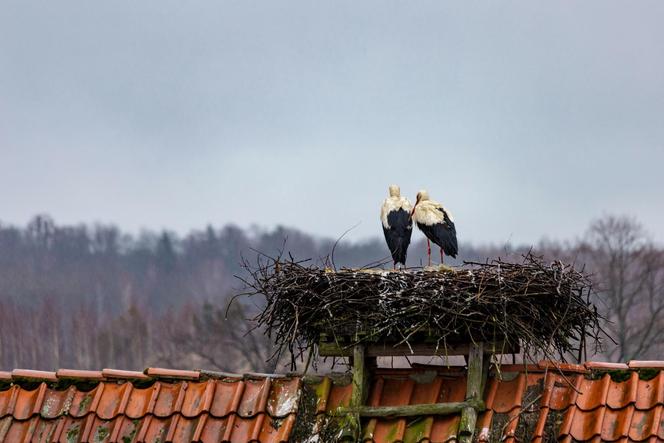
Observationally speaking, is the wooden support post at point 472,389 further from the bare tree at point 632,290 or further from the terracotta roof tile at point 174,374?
the bare tree at point 632,290

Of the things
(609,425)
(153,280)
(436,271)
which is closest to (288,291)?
(436,271)

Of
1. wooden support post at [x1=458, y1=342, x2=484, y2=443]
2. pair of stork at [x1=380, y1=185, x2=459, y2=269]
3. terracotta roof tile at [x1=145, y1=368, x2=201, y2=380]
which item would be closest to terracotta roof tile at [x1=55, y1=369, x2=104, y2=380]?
terracotta roof tile at [x1=145, y1=368, x2=201, y2=380]

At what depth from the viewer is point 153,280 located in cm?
8425

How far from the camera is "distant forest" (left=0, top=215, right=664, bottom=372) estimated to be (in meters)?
46.8

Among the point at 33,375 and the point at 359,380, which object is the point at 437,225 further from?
the point at 33,375

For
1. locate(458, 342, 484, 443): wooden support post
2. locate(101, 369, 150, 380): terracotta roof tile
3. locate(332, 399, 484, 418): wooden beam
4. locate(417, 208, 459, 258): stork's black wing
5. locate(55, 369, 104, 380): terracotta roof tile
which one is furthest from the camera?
locate(417, 208, 459, 258): stork's black wing

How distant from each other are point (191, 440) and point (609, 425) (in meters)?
2.77

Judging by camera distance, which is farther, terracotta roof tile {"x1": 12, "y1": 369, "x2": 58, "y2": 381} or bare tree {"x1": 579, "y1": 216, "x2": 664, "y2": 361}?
bare tree {"x1": 579, "y1": 216, "x2": 664, "y2": 361}

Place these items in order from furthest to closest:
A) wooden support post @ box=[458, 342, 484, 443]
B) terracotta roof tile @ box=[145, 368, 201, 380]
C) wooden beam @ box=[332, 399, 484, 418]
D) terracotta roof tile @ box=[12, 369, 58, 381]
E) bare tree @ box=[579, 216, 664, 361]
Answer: bare tree @ box=[579, 216, 664, 361]
terracotta roof tile @ box=[12, 369, 58, 381]
terracotta roof tile @ box=[145, 368, 201, 380]
wooden beam @ box=[332, 399, 484, 418]
wooden support post @ box=[458, 342, 484, 443]

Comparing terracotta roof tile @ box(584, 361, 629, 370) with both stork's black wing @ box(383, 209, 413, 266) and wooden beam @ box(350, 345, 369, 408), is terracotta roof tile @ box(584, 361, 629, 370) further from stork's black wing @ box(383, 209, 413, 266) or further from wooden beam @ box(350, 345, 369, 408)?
stork's black wing @ box(383, 209, 413, 266)

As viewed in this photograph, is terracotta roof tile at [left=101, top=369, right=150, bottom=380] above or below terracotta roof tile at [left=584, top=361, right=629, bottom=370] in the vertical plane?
below

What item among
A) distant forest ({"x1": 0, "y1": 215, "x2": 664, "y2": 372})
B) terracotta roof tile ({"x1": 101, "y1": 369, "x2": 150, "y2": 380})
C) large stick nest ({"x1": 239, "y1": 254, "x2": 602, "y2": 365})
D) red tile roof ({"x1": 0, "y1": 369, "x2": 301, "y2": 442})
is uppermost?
large stick nest ({"x1": 239, "y1": 254, "x2": 602, "y2": 365})

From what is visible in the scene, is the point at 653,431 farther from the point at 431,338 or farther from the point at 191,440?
the point at 191,440

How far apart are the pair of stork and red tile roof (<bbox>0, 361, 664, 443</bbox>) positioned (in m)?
2.68
